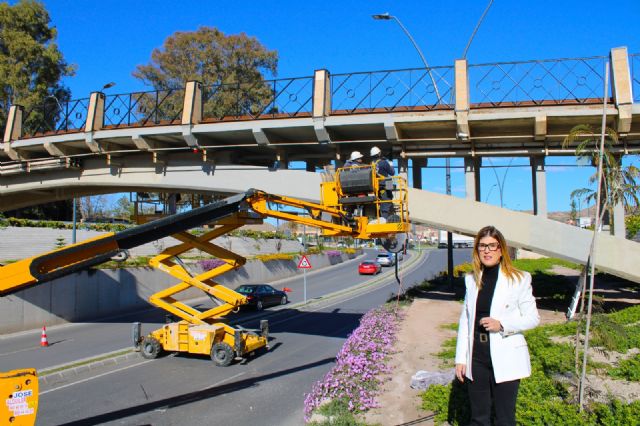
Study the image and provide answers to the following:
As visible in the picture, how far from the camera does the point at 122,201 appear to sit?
209ft

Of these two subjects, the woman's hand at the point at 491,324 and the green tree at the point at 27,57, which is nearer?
the woman's hand at the point at 491,324

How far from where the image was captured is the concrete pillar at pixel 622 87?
12.6 m

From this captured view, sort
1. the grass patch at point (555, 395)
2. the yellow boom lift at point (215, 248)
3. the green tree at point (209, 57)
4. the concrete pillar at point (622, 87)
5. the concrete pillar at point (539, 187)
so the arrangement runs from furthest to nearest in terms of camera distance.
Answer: the green tree at point (209, 57), the concrete pillar at point (539, 187), the concrete pillar at point (622, 87), the grass patch at point (555, 395), the yellow boom lift at point (215, 248)

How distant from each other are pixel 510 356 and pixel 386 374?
210 inches

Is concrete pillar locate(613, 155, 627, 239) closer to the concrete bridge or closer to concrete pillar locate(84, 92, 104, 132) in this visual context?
the concrete bridge

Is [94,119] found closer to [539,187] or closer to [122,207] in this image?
[539,187]

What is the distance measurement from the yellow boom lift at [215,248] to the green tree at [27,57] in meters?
28.9

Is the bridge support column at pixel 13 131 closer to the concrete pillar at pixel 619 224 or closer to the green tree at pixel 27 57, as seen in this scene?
the green tree at pixel 27 57

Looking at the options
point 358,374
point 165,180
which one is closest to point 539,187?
point 358,374

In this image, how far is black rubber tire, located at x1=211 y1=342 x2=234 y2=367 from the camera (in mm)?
11305

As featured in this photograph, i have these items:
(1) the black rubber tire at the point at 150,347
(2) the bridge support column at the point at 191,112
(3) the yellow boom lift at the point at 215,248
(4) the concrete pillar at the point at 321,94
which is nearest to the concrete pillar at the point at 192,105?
(2) the bridge support column at the point at 191,112

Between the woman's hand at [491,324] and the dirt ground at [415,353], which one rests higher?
the woman's hand at [491,324]

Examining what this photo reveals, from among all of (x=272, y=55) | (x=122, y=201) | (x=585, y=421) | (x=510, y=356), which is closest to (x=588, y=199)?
(x=585, y=421)

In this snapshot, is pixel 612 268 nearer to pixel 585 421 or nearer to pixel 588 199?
pixel 588 199
